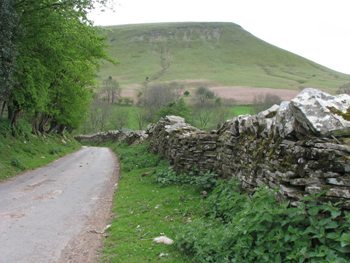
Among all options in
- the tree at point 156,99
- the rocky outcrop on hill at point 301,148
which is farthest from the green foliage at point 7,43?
the tree at point 156,99

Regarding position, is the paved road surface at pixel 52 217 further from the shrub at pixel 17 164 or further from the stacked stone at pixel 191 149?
the stacked stone at pixel 191 149

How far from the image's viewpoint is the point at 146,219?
11047 mm

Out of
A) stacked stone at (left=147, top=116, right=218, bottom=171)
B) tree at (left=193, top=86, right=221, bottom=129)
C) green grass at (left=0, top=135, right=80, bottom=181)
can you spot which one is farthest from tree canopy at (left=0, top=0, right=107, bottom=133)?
tree at (left=193, top=86, right=221, bottom=129)

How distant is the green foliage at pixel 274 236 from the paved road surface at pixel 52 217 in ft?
8.15

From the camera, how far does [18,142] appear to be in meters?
27.9

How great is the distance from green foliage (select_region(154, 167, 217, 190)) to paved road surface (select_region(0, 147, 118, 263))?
222cm

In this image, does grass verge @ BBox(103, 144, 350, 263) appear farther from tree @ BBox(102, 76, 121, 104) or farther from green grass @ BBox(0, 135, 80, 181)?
tree @ BBox(102, 76, 121, 104)

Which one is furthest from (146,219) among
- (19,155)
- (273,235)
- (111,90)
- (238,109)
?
(111,90)

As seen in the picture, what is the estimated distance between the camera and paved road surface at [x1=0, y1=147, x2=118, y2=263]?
8758mm

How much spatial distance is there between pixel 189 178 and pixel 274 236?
8337 mm

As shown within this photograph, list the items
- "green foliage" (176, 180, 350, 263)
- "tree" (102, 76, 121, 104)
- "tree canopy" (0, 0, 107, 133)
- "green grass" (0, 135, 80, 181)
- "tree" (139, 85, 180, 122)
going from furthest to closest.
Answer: "tree" (102, 76, 121, 104)
"tree" (139, 85, 180, 122)
"green grass" (0, 135, 80, 181)
"tree canopy" (0, 0, 107, 133)
"green foliage" (176, 180, 350, 263)

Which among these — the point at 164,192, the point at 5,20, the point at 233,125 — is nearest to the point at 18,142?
the point at 5,20

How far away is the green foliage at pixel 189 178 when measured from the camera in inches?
507

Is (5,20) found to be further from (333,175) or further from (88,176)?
(333,175)
